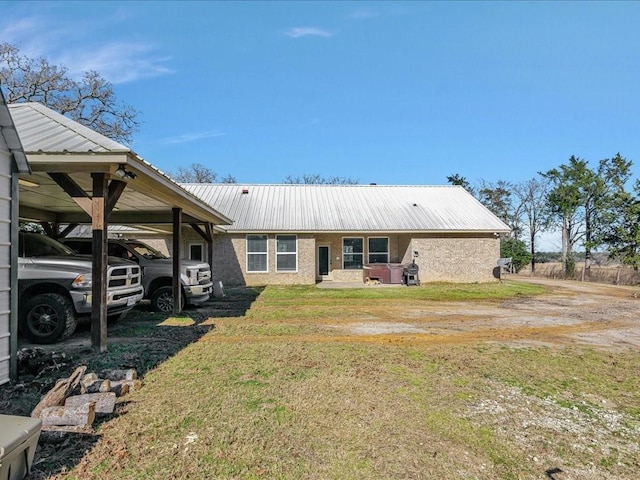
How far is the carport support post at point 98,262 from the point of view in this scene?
19.8 feet

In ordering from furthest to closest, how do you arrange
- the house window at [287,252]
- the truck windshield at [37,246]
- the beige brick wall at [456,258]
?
the beige brick wall at [456,258], the house window at [287,252], the truck windshield at [37,246]

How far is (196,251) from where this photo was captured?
19.7 metres

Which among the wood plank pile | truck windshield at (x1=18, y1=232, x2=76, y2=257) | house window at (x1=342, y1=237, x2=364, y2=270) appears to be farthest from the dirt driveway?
house window at (x1=342, y1=237, x2=364, y2=270)

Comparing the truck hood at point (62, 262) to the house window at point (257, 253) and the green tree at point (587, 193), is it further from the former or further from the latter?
the green tree at point (587, 193)

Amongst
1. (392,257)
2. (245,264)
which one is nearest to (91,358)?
(245,264)

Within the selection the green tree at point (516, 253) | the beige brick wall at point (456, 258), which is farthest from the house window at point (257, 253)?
the green tree at point (516, 253)

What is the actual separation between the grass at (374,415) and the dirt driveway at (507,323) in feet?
3.01

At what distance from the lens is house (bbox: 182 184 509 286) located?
19.3 m

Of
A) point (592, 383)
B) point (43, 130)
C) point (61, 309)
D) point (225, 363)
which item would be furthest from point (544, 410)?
point (43, 130)

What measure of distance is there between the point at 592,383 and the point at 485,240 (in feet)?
53.2

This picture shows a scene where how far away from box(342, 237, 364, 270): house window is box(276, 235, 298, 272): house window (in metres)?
2.80

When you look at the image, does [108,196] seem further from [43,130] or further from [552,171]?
[552,171]

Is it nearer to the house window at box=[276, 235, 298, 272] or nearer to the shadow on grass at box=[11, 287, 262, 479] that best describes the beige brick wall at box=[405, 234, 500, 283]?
the house window at box=[276, 235, 298, 272]

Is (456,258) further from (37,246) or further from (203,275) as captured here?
(37,246)
